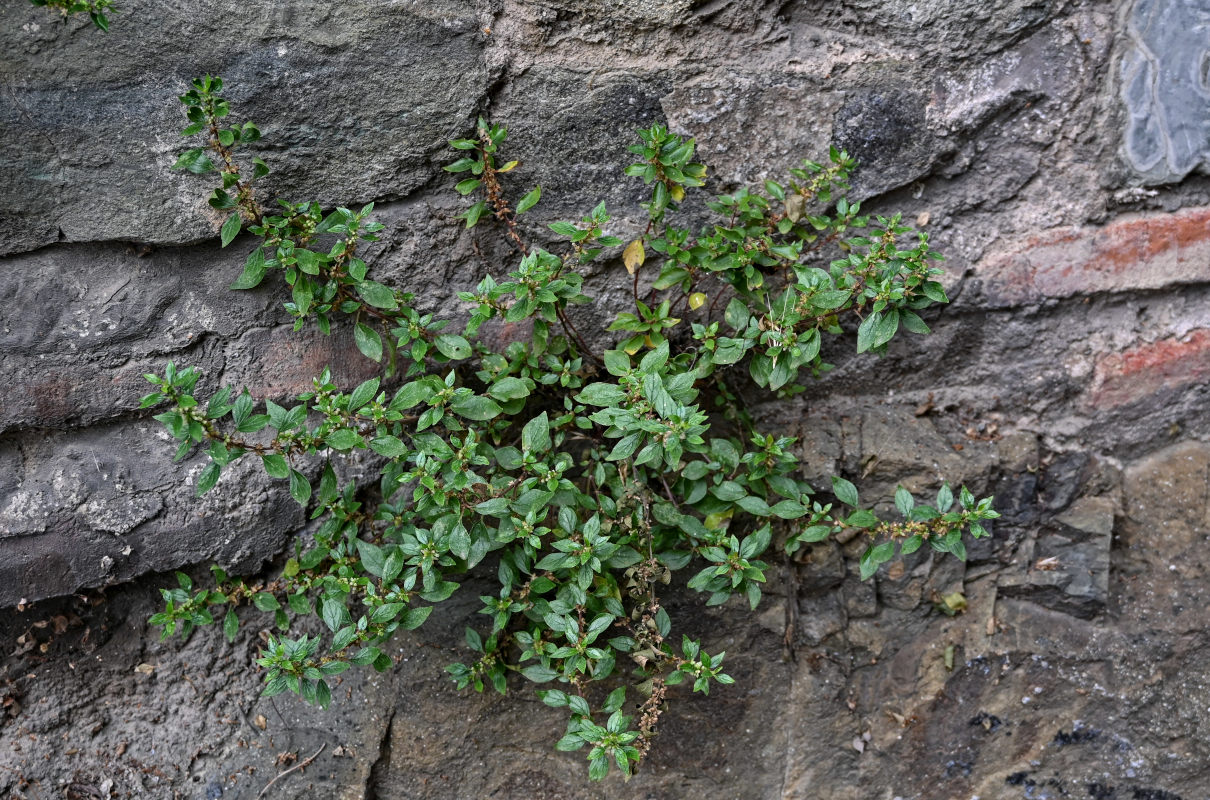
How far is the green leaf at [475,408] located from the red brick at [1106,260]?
1.19 metres

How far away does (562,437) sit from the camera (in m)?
1.88

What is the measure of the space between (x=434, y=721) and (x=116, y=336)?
109 cm

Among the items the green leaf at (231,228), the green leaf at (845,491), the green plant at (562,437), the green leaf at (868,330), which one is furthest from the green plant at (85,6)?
the green leaf at (845,491)

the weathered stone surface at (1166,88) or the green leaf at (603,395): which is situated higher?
the weathered stone surface at (1166,88)

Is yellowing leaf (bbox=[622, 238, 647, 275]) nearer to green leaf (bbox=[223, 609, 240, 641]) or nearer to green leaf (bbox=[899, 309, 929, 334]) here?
green leaf (bbox=[899, 309, 929, 334])

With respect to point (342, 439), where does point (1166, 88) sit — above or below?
above

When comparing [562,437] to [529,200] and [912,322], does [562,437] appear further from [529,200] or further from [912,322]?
[912,322]

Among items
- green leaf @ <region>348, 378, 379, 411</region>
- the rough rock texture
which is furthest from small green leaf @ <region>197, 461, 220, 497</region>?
the rough rock texture

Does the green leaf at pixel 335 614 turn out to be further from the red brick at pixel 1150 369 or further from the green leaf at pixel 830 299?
the red brick at pixel 1150 369

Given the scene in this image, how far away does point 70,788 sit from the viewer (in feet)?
6.56

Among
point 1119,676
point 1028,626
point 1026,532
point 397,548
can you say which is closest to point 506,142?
point 397,548

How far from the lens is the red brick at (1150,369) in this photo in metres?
2.18

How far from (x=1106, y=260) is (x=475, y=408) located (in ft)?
4.94

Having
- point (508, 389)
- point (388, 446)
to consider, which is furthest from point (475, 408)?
point (388, 446)
